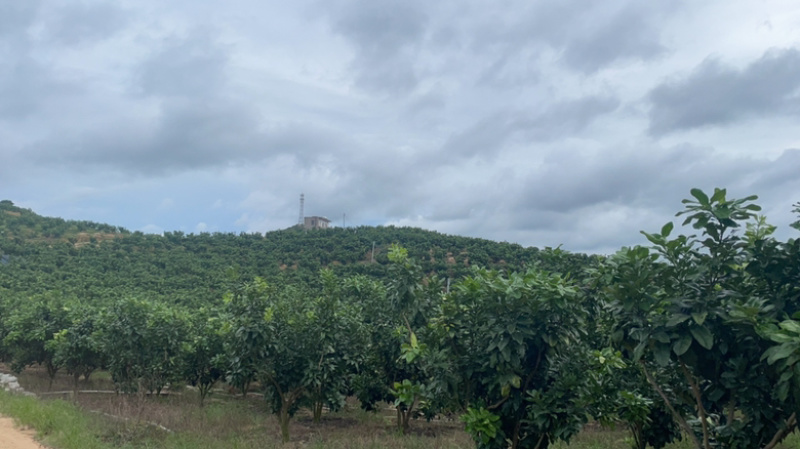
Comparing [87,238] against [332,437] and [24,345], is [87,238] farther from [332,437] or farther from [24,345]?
[332,437]

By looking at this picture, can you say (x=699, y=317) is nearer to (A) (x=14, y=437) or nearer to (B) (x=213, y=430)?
(A) (x=14, y=437)

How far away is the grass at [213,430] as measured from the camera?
1048 cm

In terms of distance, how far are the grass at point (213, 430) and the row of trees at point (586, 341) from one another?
4.30 ft

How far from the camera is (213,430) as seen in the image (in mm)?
12492

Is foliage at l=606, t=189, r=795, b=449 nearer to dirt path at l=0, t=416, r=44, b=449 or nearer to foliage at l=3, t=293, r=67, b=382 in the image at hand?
dirt path at l=0, t=416, r=44, b=449

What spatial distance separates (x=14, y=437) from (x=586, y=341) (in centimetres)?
1020

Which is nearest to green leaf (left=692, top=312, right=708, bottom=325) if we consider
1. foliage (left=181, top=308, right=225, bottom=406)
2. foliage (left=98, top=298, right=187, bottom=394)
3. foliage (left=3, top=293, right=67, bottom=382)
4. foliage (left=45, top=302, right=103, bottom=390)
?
foliage (left=98, top=298, right=187, bottom=394)

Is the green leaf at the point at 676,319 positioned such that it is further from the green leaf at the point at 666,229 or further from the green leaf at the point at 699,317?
the green leaf at the point at 666,229

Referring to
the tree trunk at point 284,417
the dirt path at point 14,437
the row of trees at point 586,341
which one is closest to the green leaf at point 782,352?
the row of trees at point 586,341

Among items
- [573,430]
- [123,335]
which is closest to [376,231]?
[123,335]

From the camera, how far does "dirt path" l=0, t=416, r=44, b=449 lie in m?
Result: 9.12

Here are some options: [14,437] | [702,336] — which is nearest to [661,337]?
[702,336]

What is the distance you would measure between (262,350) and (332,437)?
11.5ft

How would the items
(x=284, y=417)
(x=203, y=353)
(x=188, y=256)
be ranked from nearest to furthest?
(x=284, y=417), (x=203, y=353), (x=188, y=256)
